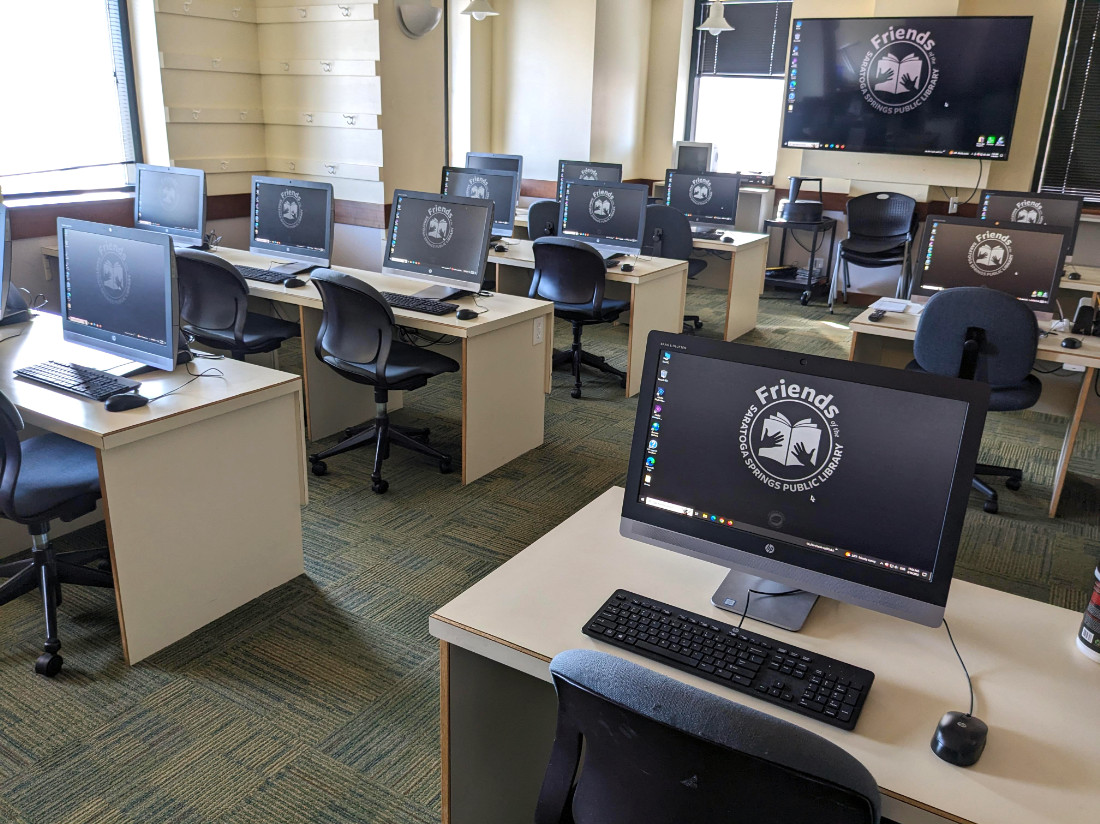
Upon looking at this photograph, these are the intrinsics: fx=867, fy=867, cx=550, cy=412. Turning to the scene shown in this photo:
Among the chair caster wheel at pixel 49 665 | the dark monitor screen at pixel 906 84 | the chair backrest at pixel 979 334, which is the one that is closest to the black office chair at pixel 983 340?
the chair backrest at pixel 979 334

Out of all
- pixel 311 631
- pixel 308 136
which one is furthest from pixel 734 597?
pixel 308 136

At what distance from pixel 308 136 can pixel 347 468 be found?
3.17 metres

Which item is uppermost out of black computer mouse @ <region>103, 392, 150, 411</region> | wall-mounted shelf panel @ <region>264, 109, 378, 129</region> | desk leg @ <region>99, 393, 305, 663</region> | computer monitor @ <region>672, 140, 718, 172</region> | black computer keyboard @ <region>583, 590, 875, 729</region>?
wall-mounted shelf panel @ <region>264, 109, 378, 129</region>

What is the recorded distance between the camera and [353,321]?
3561mm

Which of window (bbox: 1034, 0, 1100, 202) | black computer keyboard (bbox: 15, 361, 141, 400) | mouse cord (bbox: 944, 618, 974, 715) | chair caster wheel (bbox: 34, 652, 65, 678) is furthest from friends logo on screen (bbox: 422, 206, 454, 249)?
window (bbox: 1034, 0, 1100, 202)

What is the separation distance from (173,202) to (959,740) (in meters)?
4.75

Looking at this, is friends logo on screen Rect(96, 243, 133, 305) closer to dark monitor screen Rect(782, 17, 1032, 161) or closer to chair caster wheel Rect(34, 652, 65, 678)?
chair caster wheel Rect(34, 652, 65, 678)

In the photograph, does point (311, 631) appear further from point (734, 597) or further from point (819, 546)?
point (819, 546)

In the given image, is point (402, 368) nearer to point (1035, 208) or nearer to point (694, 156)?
point (1035, 208)

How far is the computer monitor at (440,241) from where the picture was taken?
3.88 m

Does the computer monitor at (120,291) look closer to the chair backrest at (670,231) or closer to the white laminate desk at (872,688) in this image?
the white laminate desk at (872,688)

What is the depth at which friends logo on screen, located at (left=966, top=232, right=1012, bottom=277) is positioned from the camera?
3.91 metres

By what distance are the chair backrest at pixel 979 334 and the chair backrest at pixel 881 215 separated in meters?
3.80

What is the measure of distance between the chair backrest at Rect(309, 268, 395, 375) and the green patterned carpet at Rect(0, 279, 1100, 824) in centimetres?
58
